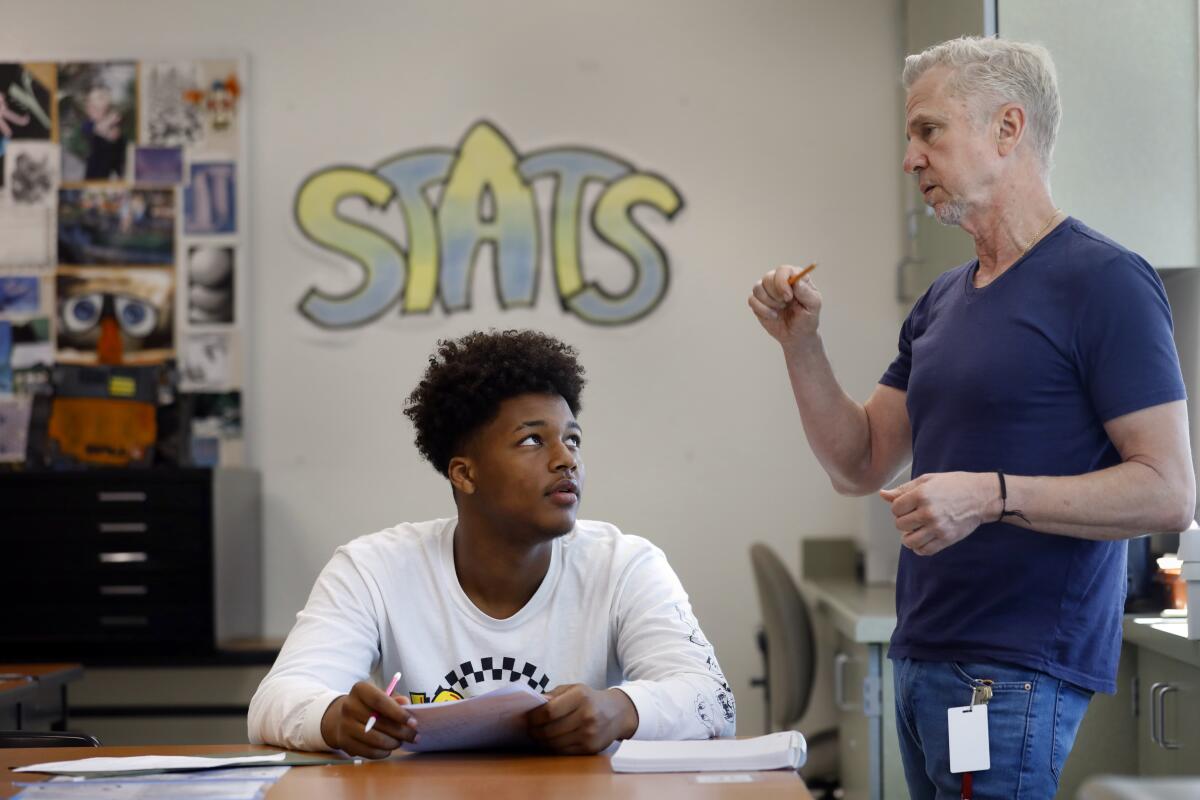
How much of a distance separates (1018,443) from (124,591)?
10.5 ft

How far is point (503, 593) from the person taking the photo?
7.04 feet

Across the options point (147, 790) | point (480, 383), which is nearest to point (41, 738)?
point (147, 790)

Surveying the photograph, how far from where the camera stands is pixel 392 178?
4.69m

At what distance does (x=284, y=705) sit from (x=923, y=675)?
88cm

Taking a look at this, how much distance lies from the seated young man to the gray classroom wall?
239 centimetres

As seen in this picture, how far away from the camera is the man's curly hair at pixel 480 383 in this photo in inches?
87.8

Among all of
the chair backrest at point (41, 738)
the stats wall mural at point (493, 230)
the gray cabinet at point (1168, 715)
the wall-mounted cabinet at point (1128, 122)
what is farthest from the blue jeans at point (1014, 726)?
the stats wall mural at point (493, 230)

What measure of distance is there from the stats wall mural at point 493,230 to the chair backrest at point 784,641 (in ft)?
3.51

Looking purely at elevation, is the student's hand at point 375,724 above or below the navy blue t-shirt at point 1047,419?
below

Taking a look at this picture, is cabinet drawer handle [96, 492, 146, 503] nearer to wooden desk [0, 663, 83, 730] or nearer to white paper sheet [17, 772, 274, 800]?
wooden desk [0, 663, 83, 730]

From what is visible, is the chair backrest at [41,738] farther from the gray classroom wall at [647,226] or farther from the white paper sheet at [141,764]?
the gray classroom wall at [647,226]

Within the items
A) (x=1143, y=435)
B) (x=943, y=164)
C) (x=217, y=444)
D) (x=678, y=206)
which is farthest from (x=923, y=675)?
(x=217, y=444)

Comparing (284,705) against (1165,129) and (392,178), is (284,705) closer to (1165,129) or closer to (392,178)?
(1165,129)

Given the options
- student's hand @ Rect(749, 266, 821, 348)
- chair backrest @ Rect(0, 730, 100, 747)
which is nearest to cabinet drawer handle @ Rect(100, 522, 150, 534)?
chair backrest @ Rect(0, 730, 100, 747)
